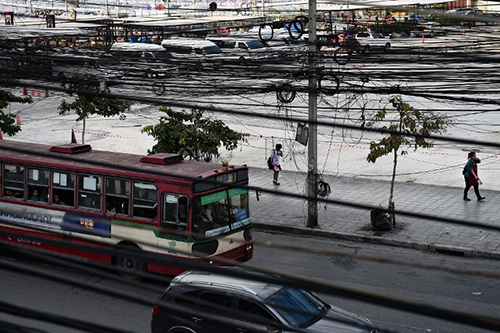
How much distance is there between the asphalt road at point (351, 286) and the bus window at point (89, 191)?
1.39 m

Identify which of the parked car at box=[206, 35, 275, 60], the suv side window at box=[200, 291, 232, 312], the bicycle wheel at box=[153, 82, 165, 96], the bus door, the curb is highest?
the parked car at box=[206, 35, 275, 60]

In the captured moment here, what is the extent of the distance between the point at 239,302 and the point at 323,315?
1108 millimetres

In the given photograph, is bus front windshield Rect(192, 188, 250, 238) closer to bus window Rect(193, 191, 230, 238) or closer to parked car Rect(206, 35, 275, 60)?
bus window Rect(193, 191, 230, 238)

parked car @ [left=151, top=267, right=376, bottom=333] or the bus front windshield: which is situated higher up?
the bus front windshield

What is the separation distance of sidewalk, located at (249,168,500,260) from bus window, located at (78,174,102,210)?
483 cm

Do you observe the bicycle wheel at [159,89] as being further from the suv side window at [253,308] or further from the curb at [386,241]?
the suv side window at [253,308]

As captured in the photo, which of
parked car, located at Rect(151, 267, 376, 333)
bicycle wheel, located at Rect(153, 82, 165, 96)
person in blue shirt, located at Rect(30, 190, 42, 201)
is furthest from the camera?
person in blue shirt, located at Rect(30, 190, 42, 201)

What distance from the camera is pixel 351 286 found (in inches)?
480

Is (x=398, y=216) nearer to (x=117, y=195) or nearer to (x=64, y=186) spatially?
(x=117, y=195)

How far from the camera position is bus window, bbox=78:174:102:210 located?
41.9 ft

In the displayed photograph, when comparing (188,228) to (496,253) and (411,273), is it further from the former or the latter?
(496,253)

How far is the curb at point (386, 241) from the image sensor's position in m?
14.0

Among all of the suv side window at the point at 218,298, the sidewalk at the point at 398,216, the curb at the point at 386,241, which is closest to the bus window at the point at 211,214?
the suv side window at the point at 218,298

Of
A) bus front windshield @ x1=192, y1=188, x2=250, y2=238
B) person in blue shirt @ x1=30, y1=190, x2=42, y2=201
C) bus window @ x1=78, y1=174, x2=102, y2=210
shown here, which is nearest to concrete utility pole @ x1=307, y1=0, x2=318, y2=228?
bus front windshield @ x1=192, y1=188, x2=250, y2=238
